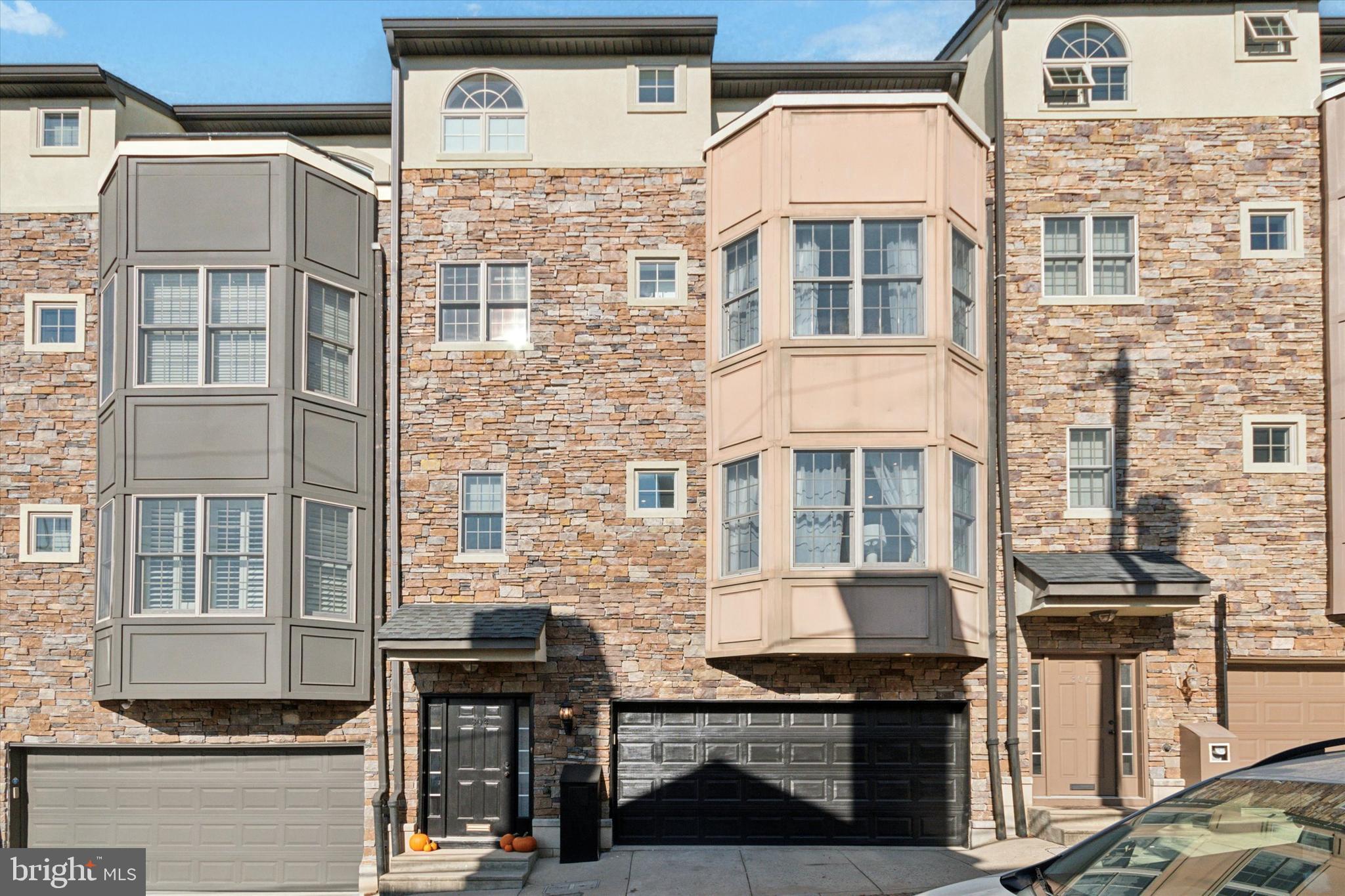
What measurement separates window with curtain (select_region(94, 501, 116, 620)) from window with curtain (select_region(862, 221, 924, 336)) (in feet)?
31.8

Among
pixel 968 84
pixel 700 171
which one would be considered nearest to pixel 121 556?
pixel 700 171

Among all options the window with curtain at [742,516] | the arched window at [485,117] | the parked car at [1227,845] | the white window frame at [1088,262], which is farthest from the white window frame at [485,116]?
the parked car at [1227,845]

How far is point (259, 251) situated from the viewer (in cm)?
1475

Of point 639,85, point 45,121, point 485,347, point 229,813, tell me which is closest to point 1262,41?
point 639,85

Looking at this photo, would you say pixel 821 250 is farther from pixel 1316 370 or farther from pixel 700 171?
pixel 1316 370

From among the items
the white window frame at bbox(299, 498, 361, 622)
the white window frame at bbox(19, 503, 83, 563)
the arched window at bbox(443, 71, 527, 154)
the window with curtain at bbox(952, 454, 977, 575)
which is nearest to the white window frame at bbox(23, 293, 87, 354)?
the white window frame at bbox(19, 503, 83, 563)

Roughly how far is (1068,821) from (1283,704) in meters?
3.50

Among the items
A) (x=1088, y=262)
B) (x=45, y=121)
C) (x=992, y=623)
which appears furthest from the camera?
(x=45, y=121)

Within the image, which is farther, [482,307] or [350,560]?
[482,307]

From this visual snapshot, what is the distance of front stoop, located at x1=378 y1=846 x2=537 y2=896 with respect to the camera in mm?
13344

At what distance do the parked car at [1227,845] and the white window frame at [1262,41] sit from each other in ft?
43.9

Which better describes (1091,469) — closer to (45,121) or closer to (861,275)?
(861,275)

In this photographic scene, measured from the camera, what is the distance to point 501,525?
15375 mm

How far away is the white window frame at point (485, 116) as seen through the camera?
51.9 ft
